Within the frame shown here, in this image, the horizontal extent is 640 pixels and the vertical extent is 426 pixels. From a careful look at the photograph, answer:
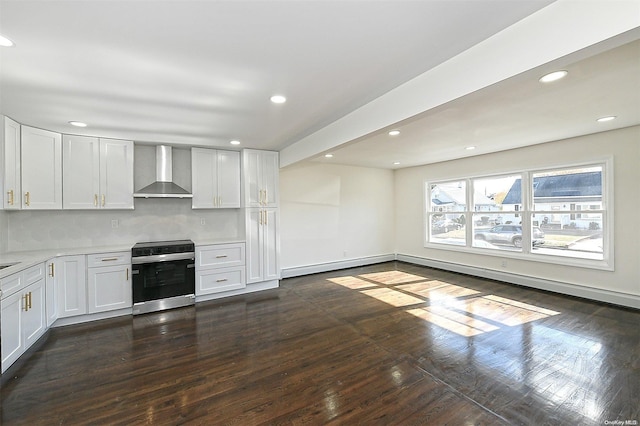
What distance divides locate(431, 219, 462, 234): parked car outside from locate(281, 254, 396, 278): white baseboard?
136 centimetres

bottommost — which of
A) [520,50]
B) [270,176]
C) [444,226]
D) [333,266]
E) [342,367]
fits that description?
[342,367]

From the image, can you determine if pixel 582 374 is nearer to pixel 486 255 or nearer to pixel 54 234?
pixel 486 255

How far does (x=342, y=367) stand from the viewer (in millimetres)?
2598

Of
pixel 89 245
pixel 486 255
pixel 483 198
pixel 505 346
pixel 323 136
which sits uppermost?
pixel 323 136

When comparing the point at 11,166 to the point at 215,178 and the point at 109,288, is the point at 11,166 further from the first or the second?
the point at 215,178

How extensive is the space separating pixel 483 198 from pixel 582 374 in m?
4.00

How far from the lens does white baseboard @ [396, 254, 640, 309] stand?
399 cm

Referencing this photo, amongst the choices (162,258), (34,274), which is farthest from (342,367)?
(34,274)

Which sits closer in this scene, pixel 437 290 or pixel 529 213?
pixel 437 290

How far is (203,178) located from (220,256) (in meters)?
1.36

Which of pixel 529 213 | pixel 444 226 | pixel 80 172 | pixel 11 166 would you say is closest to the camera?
pixel 11 166

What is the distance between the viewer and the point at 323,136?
3721 mm

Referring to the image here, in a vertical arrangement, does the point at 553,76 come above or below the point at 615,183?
above

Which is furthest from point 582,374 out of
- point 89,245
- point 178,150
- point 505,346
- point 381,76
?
point 89,245
